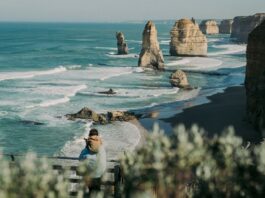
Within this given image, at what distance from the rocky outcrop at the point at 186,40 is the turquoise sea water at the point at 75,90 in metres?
2.77

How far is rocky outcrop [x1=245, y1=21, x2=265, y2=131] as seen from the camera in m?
27.2

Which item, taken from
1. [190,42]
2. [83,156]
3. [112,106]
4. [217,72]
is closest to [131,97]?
[112,106]

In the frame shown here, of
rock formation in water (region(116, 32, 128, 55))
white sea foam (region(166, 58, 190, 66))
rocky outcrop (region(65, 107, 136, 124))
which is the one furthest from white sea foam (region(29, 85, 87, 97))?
rock formation in water (region(116, 32, 128, 55))

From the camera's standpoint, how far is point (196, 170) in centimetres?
706

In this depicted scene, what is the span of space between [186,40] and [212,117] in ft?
178

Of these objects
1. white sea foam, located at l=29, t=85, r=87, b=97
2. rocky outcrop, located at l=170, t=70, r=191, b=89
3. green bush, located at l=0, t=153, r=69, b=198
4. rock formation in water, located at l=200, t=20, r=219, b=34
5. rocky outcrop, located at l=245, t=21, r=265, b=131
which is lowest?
rock formation in water, located at l=200, t=20, r=219, b=34

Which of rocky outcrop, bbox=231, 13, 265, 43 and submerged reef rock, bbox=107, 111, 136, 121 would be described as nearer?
submerged reef rock, bbox=107, 111, 136, 121

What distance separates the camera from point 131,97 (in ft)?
147

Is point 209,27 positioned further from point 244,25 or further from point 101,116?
point 101,116

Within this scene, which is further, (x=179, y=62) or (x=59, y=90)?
(x=179, y=62)

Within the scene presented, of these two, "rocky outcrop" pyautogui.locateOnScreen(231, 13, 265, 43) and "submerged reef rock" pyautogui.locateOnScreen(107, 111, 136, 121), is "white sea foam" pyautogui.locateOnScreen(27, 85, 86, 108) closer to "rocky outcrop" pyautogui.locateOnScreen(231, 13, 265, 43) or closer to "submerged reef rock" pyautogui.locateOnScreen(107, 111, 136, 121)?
"submerged reef rock" pyautogui.locateOnScreen(107, 111, 136, 121)

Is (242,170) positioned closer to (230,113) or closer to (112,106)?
(230,113)

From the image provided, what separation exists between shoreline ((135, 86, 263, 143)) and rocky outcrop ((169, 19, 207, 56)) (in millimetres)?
43525

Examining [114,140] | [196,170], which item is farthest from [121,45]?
[196,170]
